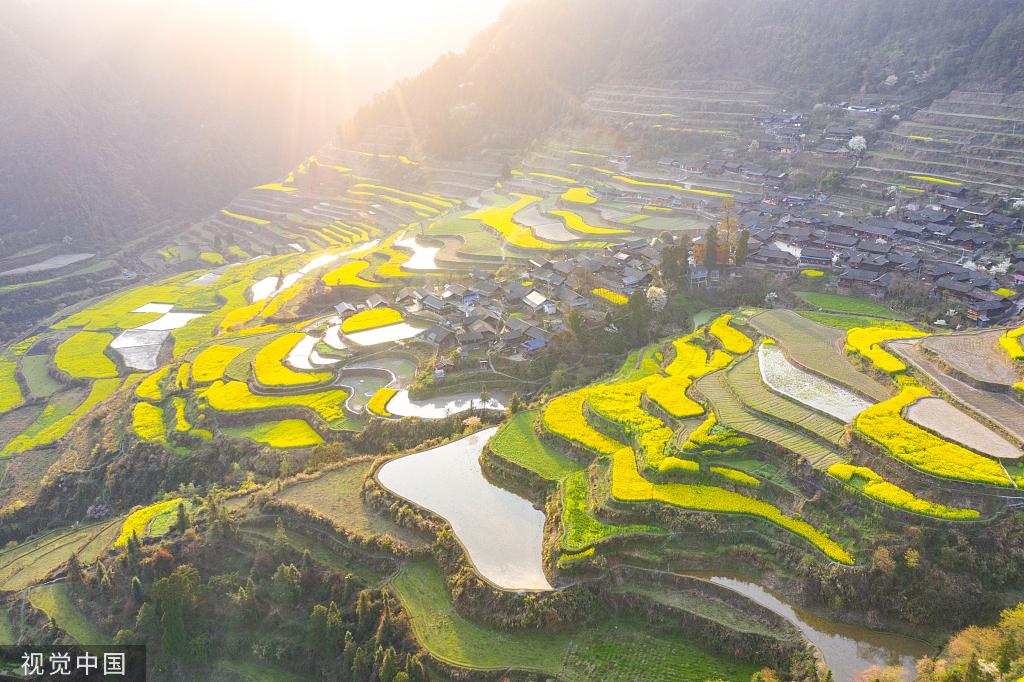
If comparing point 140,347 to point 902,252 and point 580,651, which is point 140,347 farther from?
point 902,252

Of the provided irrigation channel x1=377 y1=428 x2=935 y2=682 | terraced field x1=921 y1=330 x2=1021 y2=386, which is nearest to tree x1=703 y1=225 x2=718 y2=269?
terraced field x1=921 y1=330 x2=1021 y2=386

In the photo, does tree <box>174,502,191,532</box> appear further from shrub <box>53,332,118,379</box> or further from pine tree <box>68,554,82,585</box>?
shrub <box>53,332,118,379</box>

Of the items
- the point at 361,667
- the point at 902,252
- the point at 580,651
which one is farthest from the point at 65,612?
the point at 902,252

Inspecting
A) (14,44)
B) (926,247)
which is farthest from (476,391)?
(14,44)

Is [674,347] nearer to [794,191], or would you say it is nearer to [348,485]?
[348,485]

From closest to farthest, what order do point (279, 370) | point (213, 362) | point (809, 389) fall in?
point (809, 389) → point (279, 370) → point (213, 362)

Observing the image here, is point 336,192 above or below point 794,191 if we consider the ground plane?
below
